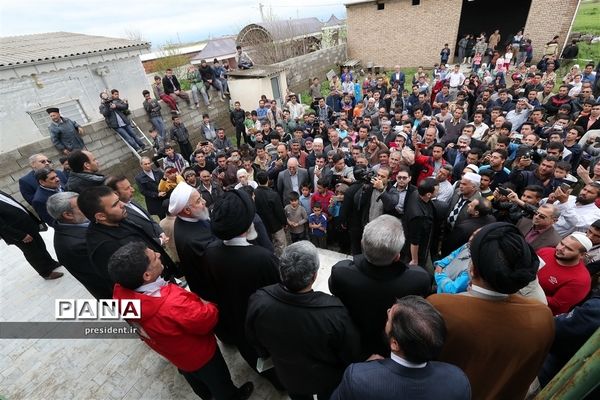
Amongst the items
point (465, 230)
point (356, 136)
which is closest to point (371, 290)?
point (465, 230)

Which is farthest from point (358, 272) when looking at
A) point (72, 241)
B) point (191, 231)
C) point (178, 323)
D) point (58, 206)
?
point (58, 206)

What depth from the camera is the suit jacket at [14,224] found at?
12.3 feet

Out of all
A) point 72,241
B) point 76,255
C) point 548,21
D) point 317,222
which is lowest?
point 317,222

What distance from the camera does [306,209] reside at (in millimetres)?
4773

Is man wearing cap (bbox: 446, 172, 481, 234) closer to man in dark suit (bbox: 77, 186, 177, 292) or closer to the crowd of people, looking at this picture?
the crowd of people

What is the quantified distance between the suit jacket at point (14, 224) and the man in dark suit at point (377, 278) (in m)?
4.41

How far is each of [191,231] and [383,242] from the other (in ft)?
5.26

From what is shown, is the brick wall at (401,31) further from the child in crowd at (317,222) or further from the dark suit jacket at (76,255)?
the dark suit jacket at (76,255)

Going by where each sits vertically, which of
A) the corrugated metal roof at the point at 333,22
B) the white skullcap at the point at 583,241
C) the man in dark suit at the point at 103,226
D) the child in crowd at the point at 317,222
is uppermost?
the corrugated metal roof at the point at 333,22

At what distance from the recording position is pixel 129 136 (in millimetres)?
8266

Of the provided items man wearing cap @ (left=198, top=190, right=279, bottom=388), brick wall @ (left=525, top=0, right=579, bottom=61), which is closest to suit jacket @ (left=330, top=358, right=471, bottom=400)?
man wearing cap @ (left=198, top=190, right=279, bottom=388)

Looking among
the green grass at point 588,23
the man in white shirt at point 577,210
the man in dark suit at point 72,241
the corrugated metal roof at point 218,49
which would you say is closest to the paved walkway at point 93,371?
the man in dark suit at point 72,241

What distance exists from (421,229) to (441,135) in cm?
409

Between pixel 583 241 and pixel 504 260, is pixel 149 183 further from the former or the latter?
pixel 583 241
